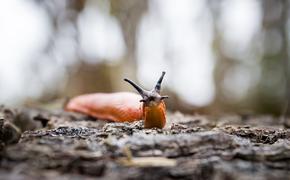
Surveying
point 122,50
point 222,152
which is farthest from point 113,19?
point 222,152

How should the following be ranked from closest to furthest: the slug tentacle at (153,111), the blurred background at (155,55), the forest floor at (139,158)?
1. the forest floor at (139,158)
2. the slug tentacle at (153,111)
3. the blurred background at (155,55)

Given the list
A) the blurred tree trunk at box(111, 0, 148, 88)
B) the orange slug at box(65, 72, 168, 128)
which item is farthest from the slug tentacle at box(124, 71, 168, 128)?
the blurred tree trunk at box(111, 0, 148, 88)

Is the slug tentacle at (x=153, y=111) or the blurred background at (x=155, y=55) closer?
the slug tentacle at (x=153, y=111)

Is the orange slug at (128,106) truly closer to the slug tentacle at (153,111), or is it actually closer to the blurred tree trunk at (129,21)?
the slug tentacle at (153,111)

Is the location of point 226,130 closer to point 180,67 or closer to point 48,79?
point 48,79

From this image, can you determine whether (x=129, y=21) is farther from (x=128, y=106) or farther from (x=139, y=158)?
(x=139, y=158)

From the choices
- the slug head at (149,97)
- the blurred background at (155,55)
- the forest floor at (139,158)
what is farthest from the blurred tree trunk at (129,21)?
the forest floor at (139,158)

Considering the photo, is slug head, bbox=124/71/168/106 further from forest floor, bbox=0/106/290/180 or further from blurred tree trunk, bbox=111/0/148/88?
blurred tree trunk, bbox=111/0/148/88

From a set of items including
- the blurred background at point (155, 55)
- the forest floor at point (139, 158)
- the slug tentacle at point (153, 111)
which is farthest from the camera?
the blurred background at point (155, 55)

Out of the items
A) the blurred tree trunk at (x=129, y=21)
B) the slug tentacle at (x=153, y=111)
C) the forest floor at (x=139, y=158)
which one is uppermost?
the blurred tree trunk at (x=129, y=21)
